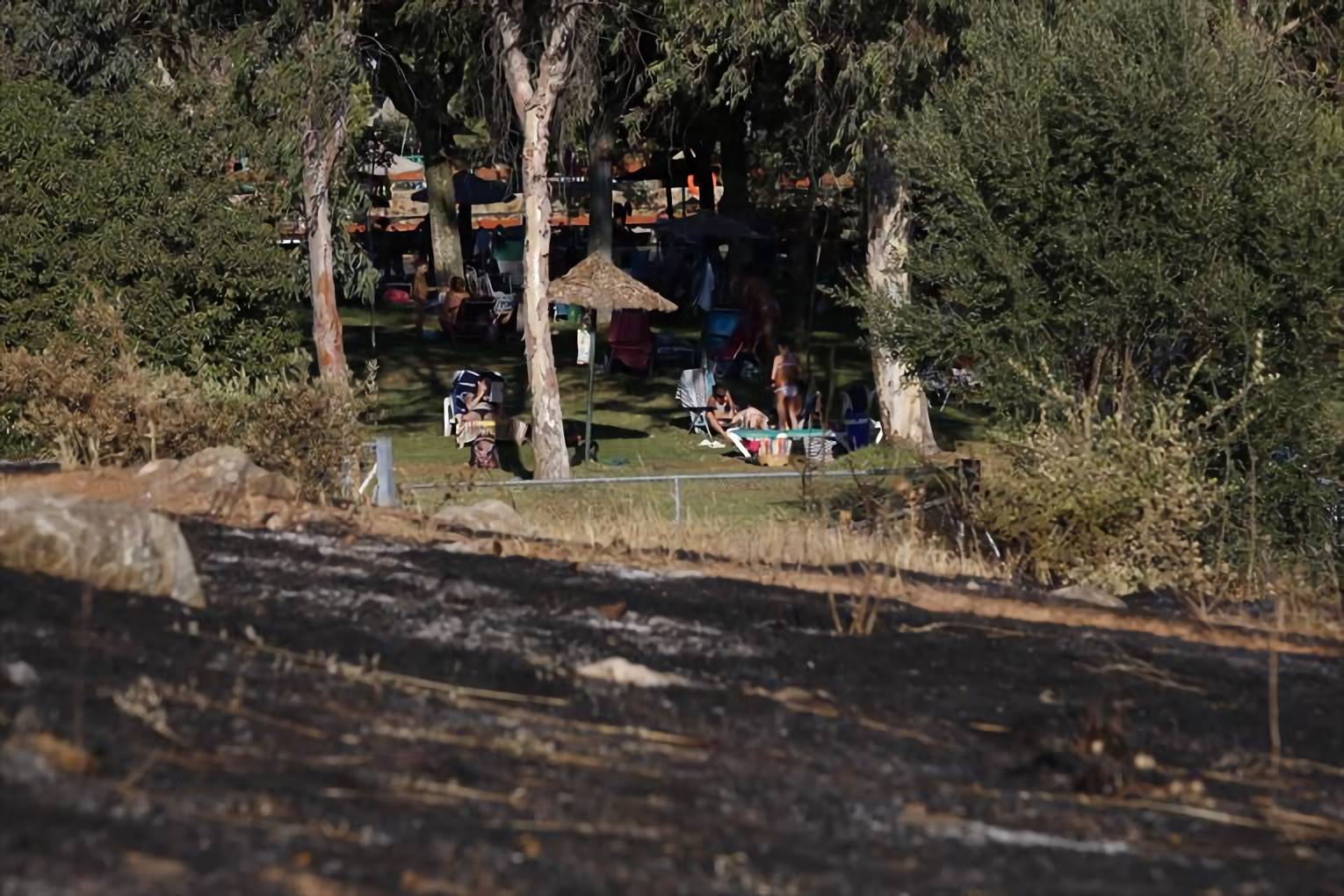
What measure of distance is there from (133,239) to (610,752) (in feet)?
50.9

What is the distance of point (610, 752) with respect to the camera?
5973 mm

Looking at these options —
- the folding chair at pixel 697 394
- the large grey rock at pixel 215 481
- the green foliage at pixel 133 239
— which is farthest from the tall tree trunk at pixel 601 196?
the large grey rock at pixel 215 481

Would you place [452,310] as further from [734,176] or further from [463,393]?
[463,393]

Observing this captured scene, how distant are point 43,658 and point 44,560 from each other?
1.61 metres

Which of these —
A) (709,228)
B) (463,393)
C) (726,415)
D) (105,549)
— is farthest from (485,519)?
(709,228)

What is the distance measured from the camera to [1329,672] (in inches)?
341

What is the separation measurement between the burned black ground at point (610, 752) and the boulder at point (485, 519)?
279 centimetres

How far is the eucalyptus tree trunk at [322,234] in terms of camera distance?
21484 mm

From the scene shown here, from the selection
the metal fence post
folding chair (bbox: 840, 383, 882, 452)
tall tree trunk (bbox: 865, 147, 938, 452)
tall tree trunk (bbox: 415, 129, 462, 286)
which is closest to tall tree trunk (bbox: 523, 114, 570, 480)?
folding chair (bbox: 840, 383, 882, 452)

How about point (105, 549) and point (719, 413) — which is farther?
point (719, 413)

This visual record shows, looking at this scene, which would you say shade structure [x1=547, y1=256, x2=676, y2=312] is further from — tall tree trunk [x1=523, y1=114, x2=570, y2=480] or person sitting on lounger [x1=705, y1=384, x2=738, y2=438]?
person sitting on lounger [x1=705, y1=384, x2=738, y2=438]

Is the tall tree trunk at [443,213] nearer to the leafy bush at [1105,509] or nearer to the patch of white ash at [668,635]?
the leafy bush at [1105,509]

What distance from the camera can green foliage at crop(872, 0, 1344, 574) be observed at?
16.6 metres

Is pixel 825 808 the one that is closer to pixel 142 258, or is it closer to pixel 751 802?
pixel 751 802
